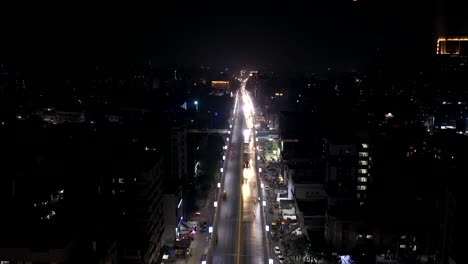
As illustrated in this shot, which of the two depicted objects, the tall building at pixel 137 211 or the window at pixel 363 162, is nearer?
the tall building at pixel 137 211

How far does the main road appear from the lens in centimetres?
576

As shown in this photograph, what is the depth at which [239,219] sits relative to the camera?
7.12 m

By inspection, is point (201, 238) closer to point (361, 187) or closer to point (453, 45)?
point (361, 187)

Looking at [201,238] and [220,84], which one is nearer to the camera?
[201,238]

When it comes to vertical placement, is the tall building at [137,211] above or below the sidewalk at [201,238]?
above

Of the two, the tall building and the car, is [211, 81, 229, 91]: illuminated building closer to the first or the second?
the car

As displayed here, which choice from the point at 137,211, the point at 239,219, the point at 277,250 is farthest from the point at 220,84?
the point at 137,211

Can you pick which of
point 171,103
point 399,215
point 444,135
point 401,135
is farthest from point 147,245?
point 171,103

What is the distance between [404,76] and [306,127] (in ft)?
29.0

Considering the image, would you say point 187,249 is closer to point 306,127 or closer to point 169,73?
point 306,127

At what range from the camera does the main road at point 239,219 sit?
227 inches

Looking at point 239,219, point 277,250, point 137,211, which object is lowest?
point 277,250

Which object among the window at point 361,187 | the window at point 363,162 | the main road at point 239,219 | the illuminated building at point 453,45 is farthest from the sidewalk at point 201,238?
the illuminated building at point 453,45

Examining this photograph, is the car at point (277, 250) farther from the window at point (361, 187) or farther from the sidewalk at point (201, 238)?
the window at point (361, 187)
